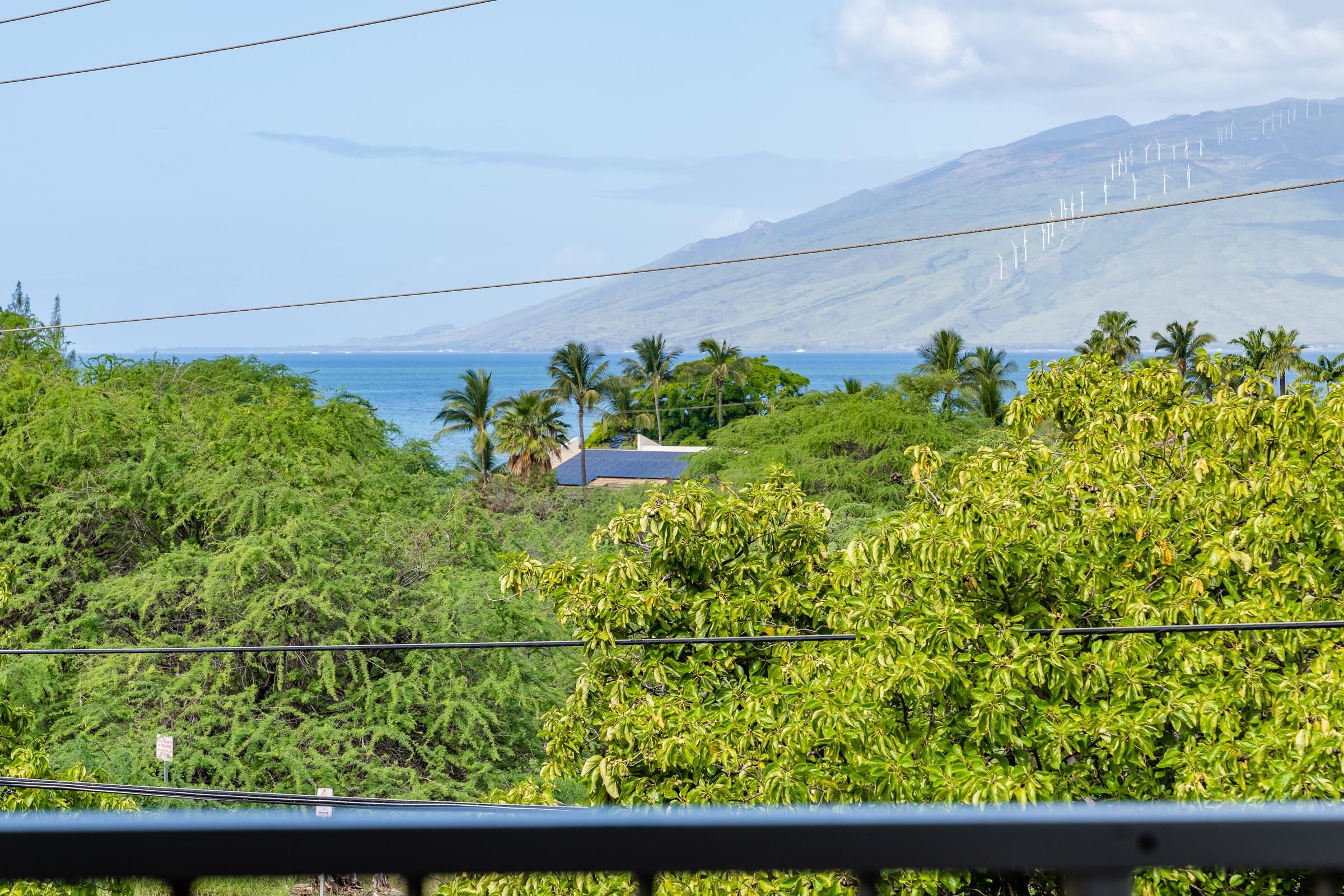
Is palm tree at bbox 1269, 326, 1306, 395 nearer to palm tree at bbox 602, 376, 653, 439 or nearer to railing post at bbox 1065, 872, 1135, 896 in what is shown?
palm tree at bbox 602, 376, 653, 439

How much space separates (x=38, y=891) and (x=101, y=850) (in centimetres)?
664

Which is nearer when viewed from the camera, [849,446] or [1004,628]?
[1004,628]

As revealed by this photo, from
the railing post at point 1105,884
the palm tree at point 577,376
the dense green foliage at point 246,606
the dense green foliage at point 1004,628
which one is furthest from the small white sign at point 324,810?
the palm tree at point 577,376

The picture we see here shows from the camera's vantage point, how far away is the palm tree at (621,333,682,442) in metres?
84.2

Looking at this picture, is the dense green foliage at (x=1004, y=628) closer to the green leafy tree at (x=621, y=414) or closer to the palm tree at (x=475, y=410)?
the palm tree at (x=475, y=410)

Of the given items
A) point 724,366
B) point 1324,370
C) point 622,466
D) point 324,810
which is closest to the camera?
point 324,810

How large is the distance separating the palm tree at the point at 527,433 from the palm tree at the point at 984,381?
22135 mm

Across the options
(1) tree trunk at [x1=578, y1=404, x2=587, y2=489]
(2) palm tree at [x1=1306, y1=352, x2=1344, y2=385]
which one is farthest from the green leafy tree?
(2) palm tree at [x1=1306, y1=352, x2=1344, y2=385]

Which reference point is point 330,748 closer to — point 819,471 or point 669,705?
point 669,705

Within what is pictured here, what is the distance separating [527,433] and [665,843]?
59.9 m

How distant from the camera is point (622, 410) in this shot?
85.8 m

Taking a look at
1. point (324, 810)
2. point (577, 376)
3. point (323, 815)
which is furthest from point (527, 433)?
point (323, 815)

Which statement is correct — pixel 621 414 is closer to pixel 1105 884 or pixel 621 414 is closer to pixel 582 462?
pixel 582 462

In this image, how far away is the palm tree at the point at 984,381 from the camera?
184 feet
